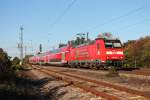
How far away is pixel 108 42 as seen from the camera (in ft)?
107

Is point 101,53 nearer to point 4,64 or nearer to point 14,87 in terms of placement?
point 4,64

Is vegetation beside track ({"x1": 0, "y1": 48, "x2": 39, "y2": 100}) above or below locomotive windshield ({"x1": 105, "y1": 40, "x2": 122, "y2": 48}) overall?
below

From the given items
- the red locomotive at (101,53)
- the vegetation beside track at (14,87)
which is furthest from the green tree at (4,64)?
the red locomotive at (101,53)

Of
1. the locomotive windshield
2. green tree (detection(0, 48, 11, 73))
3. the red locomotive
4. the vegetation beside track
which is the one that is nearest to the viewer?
the vegetation beside track

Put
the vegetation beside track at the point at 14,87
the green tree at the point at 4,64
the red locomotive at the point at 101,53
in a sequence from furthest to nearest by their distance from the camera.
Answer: the red locomotive at the point at 101,53, the green tree at the point at 4,64, the vegetation beside track at the point at 14,87

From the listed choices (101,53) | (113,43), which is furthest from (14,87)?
(113,43)

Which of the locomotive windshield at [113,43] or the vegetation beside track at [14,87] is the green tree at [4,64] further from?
the locomotive windshield at [113,43]

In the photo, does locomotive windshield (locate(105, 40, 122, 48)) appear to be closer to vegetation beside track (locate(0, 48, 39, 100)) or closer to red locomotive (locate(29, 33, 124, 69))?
red locomotive (locate(29, 33, 124, 69))

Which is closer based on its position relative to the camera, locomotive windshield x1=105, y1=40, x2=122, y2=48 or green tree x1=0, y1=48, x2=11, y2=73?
green tree x1=0, y1=48, x2=11, y2=73

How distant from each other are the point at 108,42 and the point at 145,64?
15209mm

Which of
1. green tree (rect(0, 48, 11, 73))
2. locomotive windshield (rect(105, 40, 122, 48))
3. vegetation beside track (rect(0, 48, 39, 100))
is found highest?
locomotive windshield (rect(105, 40, 122, 48))

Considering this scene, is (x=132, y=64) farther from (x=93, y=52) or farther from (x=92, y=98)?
(x=92, y=98)

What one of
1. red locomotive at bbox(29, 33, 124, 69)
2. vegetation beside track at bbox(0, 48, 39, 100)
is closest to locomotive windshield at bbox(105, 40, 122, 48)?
red locomotive at bbox(29, 33, 124, 69)

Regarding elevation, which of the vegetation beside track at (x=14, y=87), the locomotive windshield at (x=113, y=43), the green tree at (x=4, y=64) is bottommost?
the vegetation beside track at (x=14, y=87)
